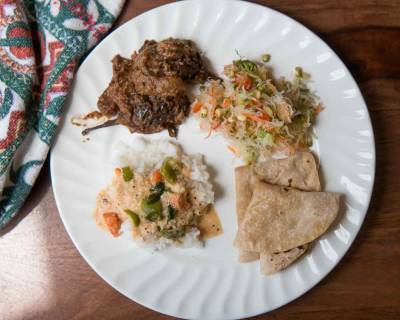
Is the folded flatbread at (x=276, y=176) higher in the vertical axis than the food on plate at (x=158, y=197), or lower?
higher

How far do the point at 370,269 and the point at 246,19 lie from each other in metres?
2.48

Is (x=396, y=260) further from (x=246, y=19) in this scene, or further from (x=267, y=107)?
(x=246, y=19)

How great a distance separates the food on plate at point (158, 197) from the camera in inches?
137

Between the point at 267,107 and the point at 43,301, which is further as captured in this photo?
the point at 43,301

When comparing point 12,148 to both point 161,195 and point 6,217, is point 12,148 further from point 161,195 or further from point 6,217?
point 161,195

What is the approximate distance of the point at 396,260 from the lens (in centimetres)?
354

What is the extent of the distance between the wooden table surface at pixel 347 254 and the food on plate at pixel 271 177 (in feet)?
2.05

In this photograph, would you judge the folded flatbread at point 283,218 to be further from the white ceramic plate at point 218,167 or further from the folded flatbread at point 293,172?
the white ceramic plate at point 218,167

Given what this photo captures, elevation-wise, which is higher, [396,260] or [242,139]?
[242,139]

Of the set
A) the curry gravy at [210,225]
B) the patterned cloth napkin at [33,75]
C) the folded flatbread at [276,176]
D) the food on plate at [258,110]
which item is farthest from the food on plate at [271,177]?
the patterned cloth napkin at [33,75]

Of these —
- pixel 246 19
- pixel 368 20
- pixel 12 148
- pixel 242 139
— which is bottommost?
pixel 12 148

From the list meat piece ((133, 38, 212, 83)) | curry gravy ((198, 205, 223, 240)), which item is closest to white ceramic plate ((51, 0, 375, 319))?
curry gravy ((198, 205, 223, 240))

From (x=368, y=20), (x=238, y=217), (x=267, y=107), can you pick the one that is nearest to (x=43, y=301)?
(x=238, y=217)

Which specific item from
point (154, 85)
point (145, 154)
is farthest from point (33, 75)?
point (145, 154)
